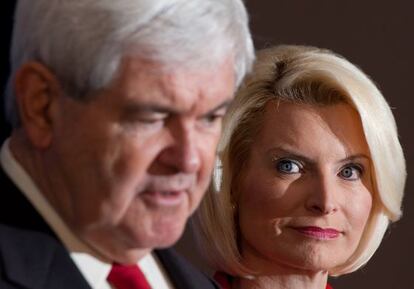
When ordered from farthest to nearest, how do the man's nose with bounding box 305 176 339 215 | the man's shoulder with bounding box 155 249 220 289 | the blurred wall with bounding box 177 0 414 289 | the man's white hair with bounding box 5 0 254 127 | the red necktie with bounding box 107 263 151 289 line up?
the blurred wall with bounding box 177 0 414 289 < the man's nose with bounding box 305 176 339 215 < the man's shoulder with bounding box 155 249 220 289 < the red necktie with bounding box 107 263 151 289 < the man's white hair with bounding box 5 0 254 127

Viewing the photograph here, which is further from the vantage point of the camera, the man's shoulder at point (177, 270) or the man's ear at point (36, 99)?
the man's shoulder at point (177, 270)

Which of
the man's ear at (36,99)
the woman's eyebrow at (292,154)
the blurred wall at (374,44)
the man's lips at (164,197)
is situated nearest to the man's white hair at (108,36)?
the man's ear at (36,99)

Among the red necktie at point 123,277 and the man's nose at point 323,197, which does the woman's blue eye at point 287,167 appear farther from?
the red necktie at point 123,277

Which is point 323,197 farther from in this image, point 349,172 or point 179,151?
point 179,151

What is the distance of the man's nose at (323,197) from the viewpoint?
1681 mm

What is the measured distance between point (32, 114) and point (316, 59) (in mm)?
714

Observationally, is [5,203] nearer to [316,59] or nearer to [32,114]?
[32,114]

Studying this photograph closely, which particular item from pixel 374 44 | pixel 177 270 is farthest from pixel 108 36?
pixel 374 44

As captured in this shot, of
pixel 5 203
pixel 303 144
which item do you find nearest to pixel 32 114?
pixel 5 203

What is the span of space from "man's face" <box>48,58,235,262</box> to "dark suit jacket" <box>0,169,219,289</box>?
1.1 inches

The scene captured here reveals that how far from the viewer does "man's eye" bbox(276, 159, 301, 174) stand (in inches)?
67.1

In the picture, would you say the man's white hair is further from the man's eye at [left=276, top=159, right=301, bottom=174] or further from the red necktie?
the man's eye at [left=276, top=159, right=301, bottom=174]

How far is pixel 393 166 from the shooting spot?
175 cm

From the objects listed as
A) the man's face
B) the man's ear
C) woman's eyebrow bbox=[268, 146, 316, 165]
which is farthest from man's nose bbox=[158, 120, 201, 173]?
woman's eyebrow bbox=[268, 146, 316, 165]
